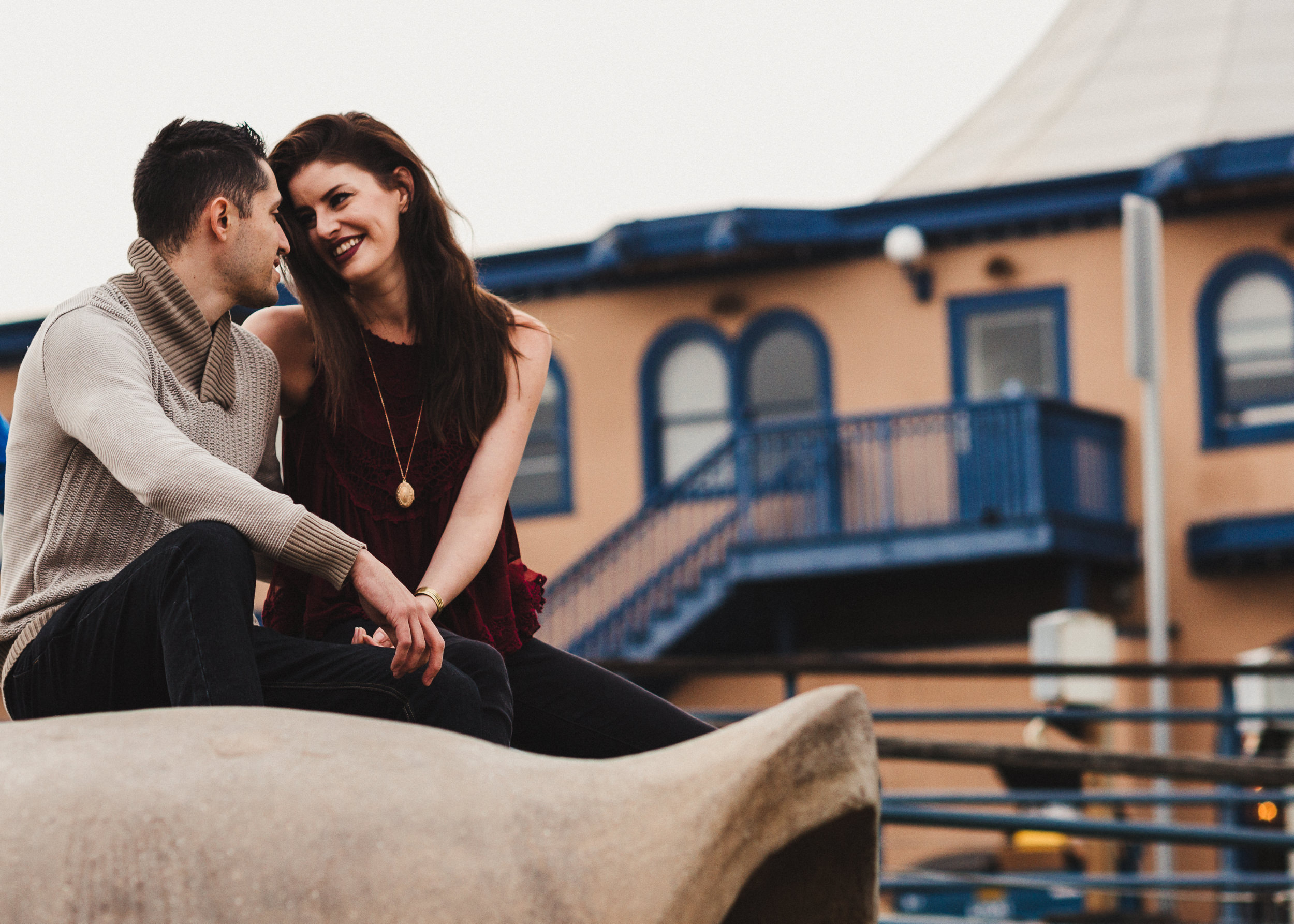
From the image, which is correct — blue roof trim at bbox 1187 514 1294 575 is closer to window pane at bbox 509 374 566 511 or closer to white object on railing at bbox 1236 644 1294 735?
white object on railing at bbox 1236 644 1294 735

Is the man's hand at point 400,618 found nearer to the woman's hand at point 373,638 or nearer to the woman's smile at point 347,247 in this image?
the woman's hand at point 373,638

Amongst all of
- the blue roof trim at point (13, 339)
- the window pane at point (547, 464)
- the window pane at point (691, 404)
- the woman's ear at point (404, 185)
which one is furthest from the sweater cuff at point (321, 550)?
the blue roof trim at point (13, 339)

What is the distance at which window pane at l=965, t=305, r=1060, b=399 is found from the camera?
17.3 metres

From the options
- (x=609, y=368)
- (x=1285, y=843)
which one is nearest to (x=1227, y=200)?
(x=609, y=368)

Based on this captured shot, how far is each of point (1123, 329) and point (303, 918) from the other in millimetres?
15895

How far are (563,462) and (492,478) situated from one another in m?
15.8

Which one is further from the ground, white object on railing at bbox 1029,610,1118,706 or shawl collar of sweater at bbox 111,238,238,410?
shawl collar of sweater at bbox 111,238,238,410

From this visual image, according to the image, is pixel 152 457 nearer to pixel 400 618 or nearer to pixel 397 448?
pixel 400 618

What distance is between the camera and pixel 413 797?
1879 millimetres

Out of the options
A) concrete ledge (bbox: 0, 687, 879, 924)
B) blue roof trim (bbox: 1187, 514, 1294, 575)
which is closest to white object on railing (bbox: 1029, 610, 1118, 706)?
blue roof trim (bbox: 1187, 514, 1294, 575)

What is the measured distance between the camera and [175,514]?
241 centimetres

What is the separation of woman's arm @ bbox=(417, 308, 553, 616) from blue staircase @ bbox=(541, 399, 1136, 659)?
1303 centimetres

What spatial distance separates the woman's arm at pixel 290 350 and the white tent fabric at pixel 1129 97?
48.4 feet

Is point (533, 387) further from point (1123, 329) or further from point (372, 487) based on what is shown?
point (1123, 329)
